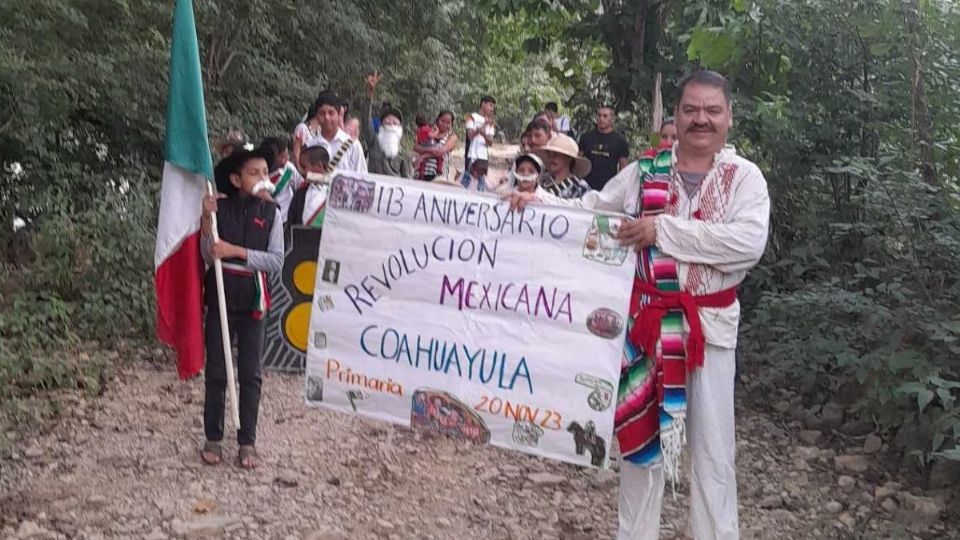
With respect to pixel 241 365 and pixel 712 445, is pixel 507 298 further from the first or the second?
pixel 241 365

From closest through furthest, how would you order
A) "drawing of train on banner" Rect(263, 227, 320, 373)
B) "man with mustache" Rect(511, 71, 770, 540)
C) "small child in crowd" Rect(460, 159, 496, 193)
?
"man with mustache" Rect(511, 71, 770, 540), "drawing of train on banner" Rect(263, 227, 320, 373), "small child in crowd" Rect(460, 159, 496, 193)

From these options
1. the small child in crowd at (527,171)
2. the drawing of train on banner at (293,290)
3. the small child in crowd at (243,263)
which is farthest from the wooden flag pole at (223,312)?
the small child in crowd at (527,171)

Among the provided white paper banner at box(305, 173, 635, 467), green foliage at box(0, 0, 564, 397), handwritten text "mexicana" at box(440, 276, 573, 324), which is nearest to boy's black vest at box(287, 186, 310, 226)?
green foliage at box(0, 0, 564, 397)

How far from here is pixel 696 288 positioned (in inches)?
144

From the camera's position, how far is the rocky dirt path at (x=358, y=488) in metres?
4.79

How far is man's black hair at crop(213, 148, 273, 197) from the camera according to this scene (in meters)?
5.22

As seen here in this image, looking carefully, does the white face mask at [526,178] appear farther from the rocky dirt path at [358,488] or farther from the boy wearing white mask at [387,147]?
the boy wearing white mask at [387,147]

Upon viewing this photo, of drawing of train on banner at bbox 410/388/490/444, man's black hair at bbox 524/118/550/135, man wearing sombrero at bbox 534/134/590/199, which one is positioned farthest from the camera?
man's black hair at bbox 524/118/550/135

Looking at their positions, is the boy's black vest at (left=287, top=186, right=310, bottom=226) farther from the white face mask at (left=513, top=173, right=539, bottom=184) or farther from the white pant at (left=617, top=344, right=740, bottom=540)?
the white pant at (left=617, top=344, right=740, bottom=540)

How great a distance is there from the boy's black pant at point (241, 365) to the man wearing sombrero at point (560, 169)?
1.85 meters

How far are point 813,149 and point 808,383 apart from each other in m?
2.01

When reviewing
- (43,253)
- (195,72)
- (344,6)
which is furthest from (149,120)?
(195,72)

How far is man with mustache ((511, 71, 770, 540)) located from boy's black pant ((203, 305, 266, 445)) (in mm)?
2300

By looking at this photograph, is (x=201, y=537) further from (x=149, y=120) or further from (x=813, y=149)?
(x=149, y=120)
